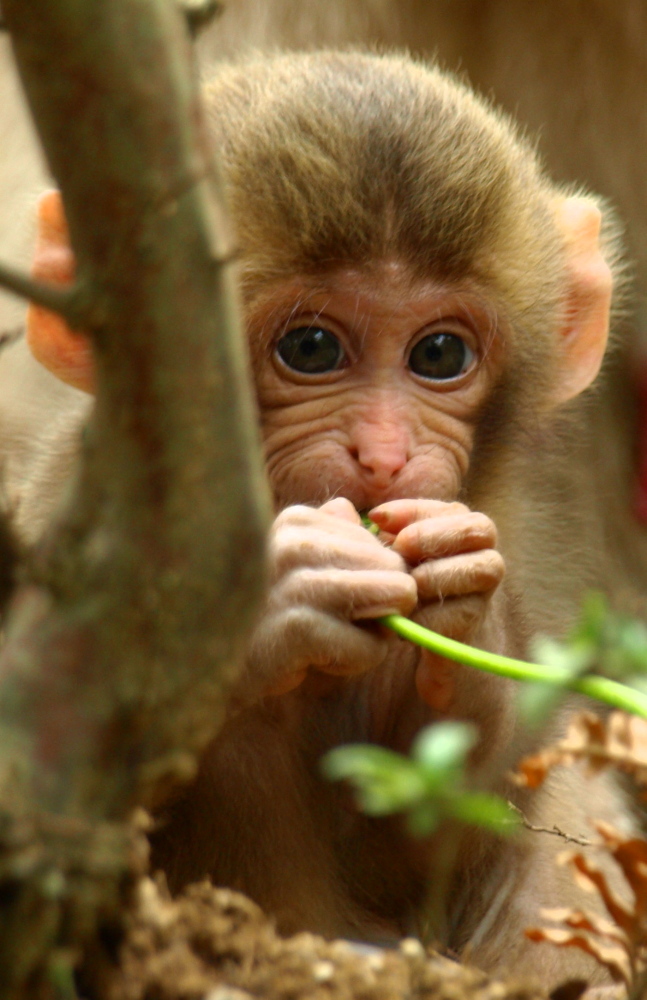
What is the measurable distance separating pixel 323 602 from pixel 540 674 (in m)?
0.52

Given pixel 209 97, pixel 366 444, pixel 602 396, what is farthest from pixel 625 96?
pixel 366 444

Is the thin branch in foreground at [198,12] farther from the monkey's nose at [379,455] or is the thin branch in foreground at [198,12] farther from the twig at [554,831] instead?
the monkey's nose at [379,455]

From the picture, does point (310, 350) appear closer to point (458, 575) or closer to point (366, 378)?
point (366, 378)

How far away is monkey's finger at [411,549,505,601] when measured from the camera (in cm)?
225

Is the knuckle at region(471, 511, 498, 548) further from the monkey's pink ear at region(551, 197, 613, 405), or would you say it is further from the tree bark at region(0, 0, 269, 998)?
the tree bark at region(0, 0, 269, 998)

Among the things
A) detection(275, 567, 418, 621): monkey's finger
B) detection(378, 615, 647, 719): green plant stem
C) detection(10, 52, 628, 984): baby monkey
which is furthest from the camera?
detection(10, 52, 628, 984): baby monkey

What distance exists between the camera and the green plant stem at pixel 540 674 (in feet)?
4.96

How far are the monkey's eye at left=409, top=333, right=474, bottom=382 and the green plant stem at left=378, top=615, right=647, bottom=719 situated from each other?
3.32ft

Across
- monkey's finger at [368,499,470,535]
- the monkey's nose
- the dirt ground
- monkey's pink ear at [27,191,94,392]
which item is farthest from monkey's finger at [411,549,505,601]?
monkey's pink ear at [27,191,94,392]

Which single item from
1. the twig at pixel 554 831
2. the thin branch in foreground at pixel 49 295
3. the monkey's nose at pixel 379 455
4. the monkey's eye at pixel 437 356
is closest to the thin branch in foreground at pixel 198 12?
the thin branch in foreground at pixel 49 295

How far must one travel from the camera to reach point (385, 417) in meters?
2.75

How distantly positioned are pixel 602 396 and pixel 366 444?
112 inches

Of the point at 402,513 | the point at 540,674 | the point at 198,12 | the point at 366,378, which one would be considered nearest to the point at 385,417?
the point at 366,378

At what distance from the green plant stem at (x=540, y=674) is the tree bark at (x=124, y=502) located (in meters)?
0.41
